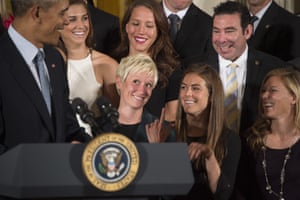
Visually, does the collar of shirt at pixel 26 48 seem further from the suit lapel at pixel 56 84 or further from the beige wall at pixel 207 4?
the beige wall at pixel 207 4

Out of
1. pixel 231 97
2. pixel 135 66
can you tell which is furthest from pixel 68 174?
pixel 231 97

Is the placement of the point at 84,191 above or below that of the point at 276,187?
above

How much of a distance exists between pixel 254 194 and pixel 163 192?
139 cm

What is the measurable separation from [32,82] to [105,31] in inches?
61.3

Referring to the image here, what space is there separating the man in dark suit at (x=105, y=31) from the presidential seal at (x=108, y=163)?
1.94m

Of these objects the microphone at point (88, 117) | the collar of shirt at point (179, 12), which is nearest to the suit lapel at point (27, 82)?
the microphone at point (88, 117)

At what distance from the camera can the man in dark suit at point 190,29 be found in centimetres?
411

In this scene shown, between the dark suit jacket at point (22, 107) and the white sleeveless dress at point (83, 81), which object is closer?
the dark suit jacket at point (22, 107)

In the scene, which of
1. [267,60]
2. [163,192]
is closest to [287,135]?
[267,60]

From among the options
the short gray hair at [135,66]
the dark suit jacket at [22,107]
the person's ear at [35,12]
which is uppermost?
the person's ear at [35,12]

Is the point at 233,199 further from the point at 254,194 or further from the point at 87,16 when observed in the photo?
the point at 87,16

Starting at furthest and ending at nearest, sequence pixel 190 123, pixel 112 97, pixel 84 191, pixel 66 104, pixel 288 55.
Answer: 1. pixel 288 55
2. pixel 112 97
3. pixel 190 123
4. pixel 66 104
5. pixel 84 191

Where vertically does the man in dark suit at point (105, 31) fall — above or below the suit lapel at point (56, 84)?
below

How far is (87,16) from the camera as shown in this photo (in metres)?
3.83
